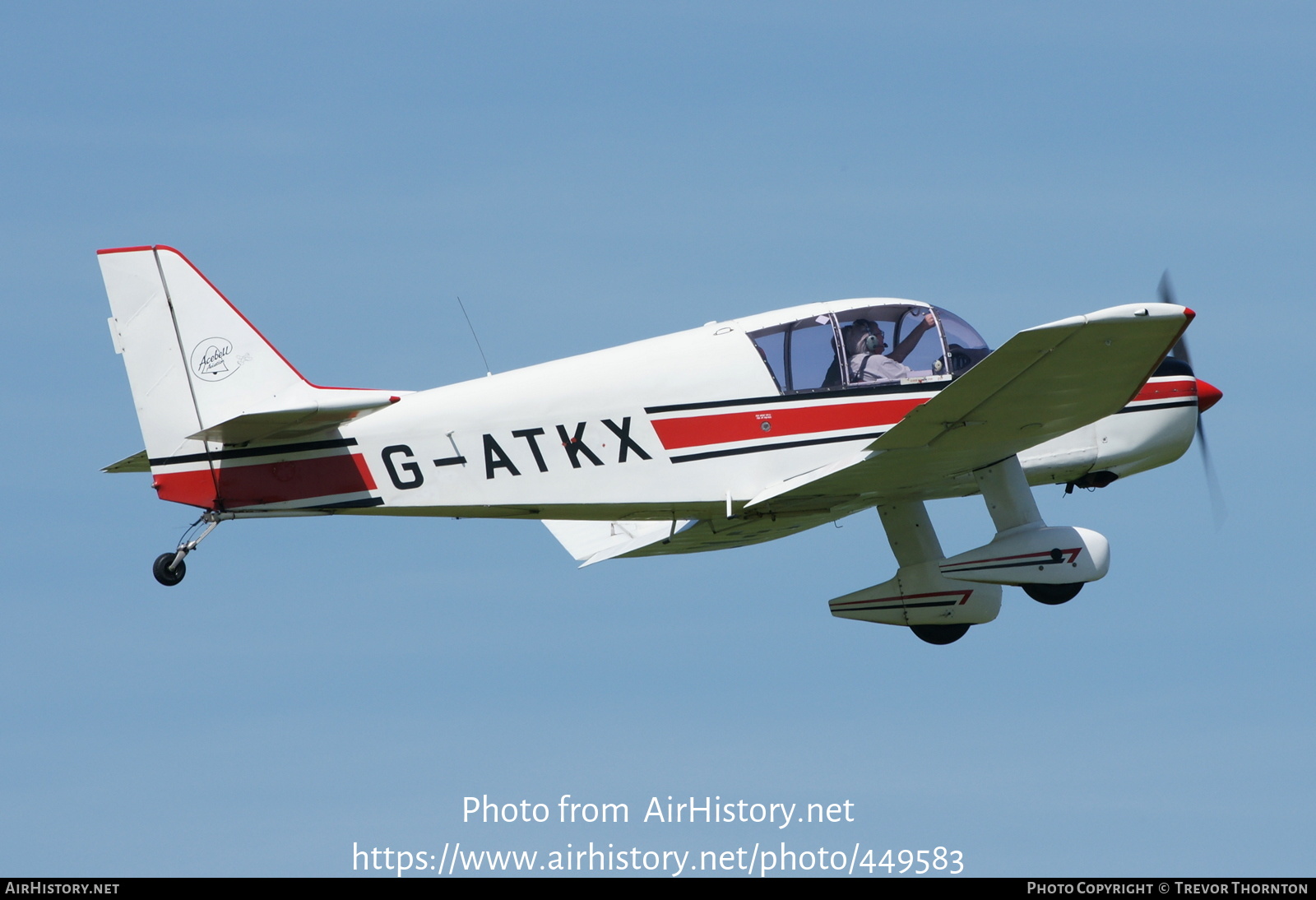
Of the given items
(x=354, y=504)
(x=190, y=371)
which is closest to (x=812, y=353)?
(x=354, y=504)

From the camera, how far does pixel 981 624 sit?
1564 cm

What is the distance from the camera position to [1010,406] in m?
12.8

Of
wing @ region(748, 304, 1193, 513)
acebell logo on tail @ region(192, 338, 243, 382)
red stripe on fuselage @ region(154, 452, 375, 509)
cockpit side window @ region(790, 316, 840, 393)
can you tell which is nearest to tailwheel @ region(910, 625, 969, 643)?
wing @ region(748, 304, 1193, 513)

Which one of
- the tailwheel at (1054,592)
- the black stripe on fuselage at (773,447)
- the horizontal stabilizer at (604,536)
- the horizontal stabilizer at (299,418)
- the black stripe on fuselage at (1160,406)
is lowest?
the tailwheel at (1054,592)

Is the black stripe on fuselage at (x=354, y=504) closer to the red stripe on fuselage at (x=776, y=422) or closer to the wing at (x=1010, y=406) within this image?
the red stripe on fuselage at (x=776, y=422)

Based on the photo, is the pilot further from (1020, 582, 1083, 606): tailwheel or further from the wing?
(1020, 582, 1083, 606): tailwheel

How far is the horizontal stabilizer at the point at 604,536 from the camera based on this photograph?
16.3m

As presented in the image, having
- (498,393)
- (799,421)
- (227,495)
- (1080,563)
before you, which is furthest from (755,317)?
(227,495)

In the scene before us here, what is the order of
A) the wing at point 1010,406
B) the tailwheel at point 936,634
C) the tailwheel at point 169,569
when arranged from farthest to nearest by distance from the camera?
1. the tailwheel at point 936,634
2. the tailwheel at point 169,569
3. the wing at point 1010,406

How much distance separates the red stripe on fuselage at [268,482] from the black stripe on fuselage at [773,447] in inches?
104

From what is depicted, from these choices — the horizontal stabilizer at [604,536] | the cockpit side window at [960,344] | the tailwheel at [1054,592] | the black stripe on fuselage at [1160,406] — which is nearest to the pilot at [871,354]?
the cockpit side window at [960,344]

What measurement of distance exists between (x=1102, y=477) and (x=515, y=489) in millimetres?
5806

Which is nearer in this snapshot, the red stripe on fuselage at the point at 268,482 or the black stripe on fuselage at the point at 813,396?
the red stripe on fuselage at the point at 268,482

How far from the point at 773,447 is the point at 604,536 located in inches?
140
